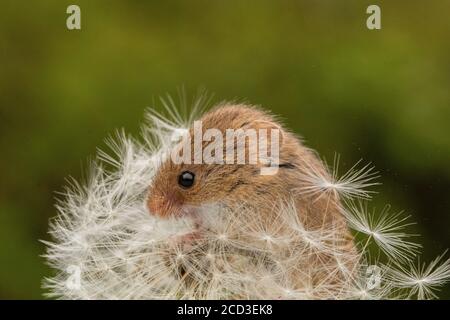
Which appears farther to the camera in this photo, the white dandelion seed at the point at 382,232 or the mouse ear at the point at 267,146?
the mouse ear at the point at 267,146

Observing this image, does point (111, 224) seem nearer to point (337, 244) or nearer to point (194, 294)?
point (194, 294)

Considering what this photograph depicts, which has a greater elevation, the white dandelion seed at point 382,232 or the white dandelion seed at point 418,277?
the white dandelion seed at point 382,232

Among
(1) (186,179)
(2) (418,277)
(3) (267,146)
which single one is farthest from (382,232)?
(1) (186,179)

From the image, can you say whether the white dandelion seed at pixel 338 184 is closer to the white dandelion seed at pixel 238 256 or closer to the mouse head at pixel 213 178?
the white dandelion seed at pixel 238 256

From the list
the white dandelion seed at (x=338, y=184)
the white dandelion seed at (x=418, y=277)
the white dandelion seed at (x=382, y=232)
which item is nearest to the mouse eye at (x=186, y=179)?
Result: the white dandelion seed at (x=338, y=184)

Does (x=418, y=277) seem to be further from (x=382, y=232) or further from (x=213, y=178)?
(x=213, y=178)

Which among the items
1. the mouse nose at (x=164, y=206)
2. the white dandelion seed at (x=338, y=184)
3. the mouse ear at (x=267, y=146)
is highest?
the mouse ear at (x=267, y=146)

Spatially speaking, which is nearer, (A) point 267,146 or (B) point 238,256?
(B) point 238,256

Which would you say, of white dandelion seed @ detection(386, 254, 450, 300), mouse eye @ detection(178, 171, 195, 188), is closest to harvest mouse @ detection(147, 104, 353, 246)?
mouse eye @ detection(178, 171, 195, 188)

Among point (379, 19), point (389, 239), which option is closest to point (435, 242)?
point (379, 19)
